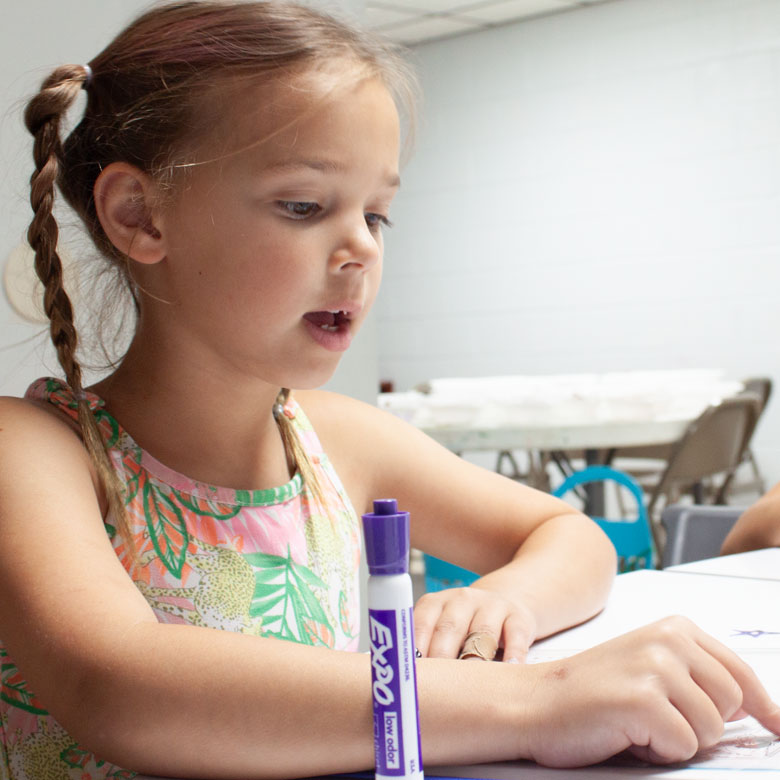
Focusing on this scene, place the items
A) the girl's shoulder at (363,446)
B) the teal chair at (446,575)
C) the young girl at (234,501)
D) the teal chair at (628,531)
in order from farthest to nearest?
the teal chair at (446,575), the teal chair at (628,531), the girl's shoulder at (363,446), the young girl at (234,501)

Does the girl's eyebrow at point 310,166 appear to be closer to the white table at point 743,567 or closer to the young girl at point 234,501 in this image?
the young girl at point 234,501

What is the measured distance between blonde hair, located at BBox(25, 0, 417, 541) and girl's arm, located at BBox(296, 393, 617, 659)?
351mm

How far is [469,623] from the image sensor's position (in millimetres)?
827

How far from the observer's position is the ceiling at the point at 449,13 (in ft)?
17.8

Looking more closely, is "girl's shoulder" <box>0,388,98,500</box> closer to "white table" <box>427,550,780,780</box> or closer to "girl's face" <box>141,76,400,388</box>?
"girl's face" <box>141,76,400,388</box>

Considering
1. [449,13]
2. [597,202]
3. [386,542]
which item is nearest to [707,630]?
[386,542]

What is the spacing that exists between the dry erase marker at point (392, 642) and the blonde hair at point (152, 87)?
0.40 meters

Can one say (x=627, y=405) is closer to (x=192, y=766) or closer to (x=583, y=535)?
(x=583, y=535)

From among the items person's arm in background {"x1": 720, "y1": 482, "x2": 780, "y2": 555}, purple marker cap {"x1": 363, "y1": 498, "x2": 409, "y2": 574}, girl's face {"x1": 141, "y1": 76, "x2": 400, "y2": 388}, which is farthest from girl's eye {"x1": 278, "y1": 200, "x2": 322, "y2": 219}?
person's arm in background {"x1": 720, "y1": 482, "x2": 780, "y2": 555}

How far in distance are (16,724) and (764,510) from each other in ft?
3.20

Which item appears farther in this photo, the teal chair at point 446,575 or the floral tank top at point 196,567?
the teal chair at point 446,575

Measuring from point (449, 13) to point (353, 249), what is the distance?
17.0 feet

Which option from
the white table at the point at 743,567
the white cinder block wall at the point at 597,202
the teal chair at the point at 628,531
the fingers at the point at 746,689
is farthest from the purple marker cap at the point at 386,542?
the white cinder block wall at the point at 597,202

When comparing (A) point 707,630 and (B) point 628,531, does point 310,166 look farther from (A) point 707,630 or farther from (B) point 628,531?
(B) point 628,531
